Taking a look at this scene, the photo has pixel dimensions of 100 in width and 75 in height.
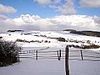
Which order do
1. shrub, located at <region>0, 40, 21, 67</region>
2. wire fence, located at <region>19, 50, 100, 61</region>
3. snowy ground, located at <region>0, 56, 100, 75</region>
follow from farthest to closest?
1. wire fence, located at <region>19, 50, 100, 61</region>
2. shrub, located at <region>0, 40, 21, 67</region>
3. snowy ground, located at <region>0, 56, 100, 75</region>

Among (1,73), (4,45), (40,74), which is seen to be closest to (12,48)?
(4,45)

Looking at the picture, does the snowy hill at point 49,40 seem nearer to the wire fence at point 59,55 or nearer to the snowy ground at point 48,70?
the wire fence at point 59,55

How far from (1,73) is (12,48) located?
321 inches

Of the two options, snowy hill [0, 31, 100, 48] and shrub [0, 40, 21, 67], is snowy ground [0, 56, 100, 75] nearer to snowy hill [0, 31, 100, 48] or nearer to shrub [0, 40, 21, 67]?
shrub [0, 40, 21, 67]

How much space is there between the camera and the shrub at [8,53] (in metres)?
24.1

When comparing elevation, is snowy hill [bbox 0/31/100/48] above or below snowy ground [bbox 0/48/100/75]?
above

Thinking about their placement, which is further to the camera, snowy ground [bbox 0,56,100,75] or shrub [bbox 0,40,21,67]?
shrub [bbox 0,40,21,67]

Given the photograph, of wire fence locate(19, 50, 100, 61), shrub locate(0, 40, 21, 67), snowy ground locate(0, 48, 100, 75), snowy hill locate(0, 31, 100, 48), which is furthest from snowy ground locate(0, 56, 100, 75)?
snowy hill locate(0, 31, 100, 48)

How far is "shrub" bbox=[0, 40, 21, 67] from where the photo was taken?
79.0ft

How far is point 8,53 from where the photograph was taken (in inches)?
984

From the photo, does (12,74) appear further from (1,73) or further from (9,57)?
(9,57)

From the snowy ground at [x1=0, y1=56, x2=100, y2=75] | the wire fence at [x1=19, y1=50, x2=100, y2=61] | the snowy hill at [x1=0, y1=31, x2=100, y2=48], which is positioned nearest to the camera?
the snowy ground at [x1=0, y1=56, x2=100, y2=75]

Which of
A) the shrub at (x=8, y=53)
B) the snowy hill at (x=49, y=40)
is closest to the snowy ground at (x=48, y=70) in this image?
the shrub at (x=8, y=53)

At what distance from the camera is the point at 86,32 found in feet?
418
